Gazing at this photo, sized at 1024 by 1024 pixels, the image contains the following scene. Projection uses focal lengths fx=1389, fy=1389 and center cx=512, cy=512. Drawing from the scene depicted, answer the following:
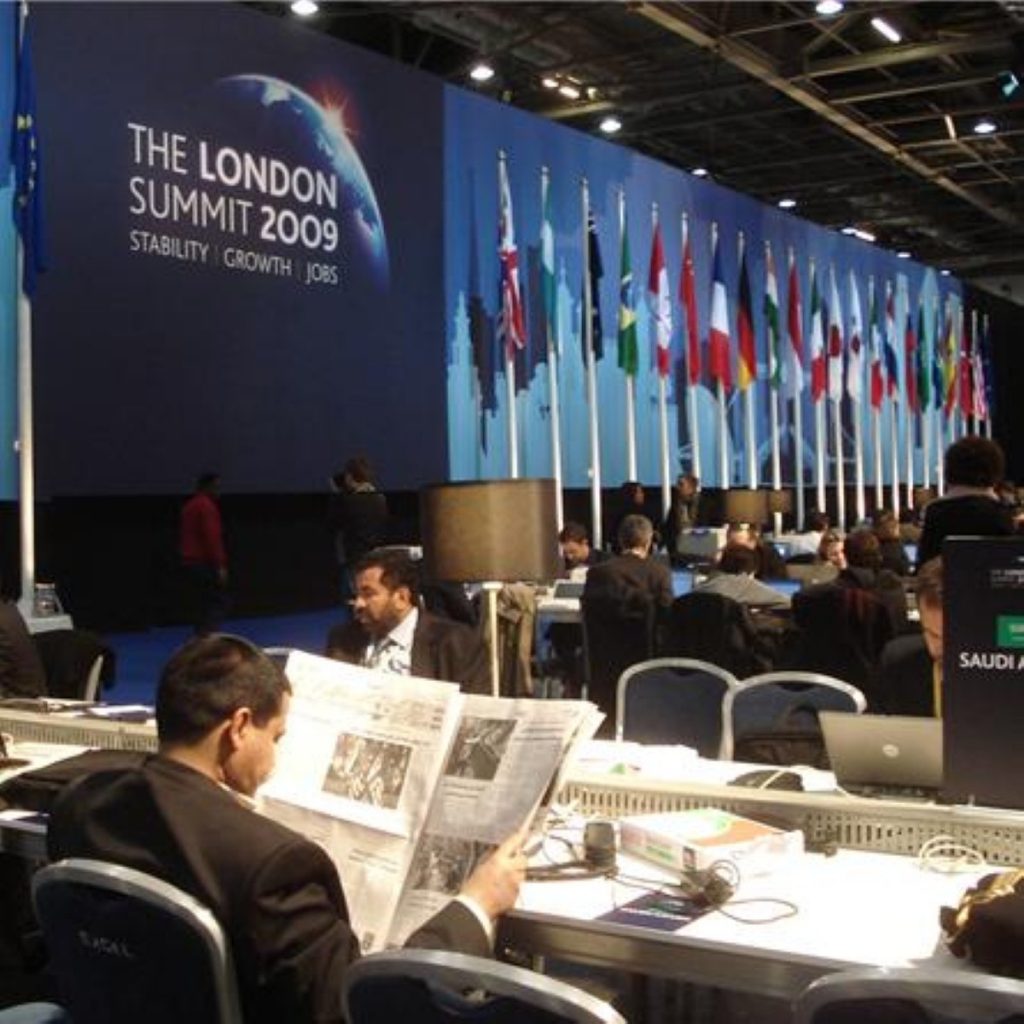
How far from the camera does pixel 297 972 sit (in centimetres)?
181

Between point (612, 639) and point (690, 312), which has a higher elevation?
point (690, 312)

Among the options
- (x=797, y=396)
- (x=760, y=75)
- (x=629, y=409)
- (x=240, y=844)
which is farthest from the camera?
(x=797, y=396)

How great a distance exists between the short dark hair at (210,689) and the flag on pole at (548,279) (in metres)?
11.1

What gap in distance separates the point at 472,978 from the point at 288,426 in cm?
988

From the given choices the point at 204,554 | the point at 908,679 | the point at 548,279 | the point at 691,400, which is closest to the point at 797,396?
the point at 691,400

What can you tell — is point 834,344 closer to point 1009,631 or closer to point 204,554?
point 204,554

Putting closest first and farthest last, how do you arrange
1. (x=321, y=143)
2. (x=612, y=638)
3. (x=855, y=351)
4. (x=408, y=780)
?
1. (x=408, y=780)
2. (x=612, y=638)
3. (x=321, y=143)
4. (x=855, y=351)

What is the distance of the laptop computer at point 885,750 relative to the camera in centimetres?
257

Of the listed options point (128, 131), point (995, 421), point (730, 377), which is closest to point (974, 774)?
point (128, 131)

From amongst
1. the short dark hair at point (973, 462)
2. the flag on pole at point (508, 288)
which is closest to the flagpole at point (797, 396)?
the flag on pole at point (508, 288)

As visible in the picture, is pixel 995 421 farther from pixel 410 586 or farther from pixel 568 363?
pixel 410 586

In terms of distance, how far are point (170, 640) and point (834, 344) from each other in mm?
11338

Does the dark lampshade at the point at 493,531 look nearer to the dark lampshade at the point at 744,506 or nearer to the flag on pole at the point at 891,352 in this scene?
the dark lampshade at the point at 744,506

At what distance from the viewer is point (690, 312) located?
15.3 metres
